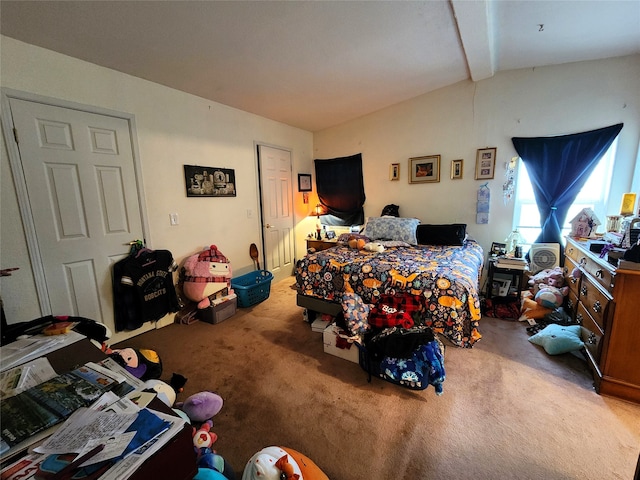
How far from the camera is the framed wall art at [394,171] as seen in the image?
3837 millimetres

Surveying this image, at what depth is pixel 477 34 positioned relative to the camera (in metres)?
2.25

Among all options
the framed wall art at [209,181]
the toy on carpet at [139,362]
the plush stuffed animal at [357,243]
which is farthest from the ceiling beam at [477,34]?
the toy on carpet at [139,362]

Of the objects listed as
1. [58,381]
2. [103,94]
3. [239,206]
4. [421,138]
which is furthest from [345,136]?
[58,381]

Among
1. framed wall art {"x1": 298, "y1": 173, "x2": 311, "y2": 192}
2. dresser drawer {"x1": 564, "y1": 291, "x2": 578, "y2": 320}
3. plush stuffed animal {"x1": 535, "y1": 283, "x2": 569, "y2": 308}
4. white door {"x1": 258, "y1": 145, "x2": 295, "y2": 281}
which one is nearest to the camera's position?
dresser drawer {"x1": 564, "y1": 291, "x2": 578, "y2": 320}

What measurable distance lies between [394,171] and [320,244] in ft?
4.87

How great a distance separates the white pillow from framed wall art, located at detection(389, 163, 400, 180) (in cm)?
71

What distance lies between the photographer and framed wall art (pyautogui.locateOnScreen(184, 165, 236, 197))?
2.83 metres

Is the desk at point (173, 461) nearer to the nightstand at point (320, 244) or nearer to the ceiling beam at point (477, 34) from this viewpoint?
the ceiling beam at point (477, 34)

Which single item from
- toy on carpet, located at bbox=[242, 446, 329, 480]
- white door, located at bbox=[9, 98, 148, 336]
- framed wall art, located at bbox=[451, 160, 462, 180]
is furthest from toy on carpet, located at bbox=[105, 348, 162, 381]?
framed wall art, located at bbox=[451, 160, 462, 180]

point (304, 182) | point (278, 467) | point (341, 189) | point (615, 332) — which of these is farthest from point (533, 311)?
point (304, 182)

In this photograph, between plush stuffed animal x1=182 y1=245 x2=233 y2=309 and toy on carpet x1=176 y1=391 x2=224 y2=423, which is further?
plush stuffed animal x1=182 y1=245 x2=233 y2=309

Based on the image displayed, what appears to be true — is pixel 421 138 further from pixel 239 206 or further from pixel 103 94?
pixel 103 94

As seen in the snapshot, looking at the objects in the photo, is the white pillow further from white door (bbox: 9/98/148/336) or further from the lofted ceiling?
white door (bbox: 9/98/148/336)

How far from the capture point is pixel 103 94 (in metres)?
2.19
